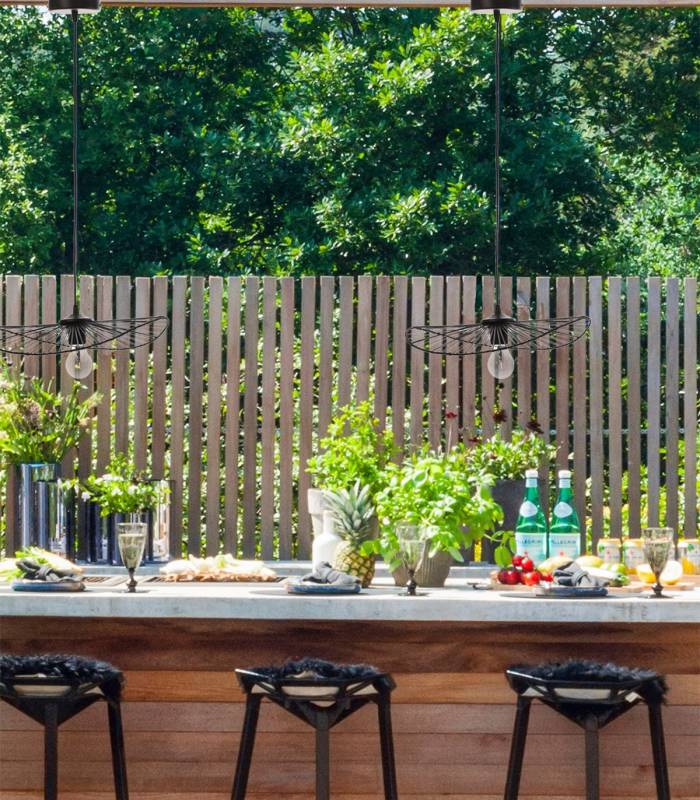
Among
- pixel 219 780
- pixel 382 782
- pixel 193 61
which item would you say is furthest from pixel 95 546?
pixel 193 61

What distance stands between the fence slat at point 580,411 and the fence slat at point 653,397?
11.2 inches

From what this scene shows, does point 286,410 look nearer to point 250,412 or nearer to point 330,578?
point 250,412

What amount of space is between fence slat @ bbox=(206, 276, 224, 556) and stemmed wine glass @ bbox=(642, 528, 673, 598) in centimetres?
266

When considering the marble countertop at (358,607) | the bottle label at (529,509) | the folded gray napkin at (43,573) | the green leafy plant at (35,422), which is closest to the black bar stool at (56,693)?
the marble countertop at (358,607)

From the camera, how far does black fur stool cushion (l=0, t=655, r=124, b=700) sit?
3430 mm

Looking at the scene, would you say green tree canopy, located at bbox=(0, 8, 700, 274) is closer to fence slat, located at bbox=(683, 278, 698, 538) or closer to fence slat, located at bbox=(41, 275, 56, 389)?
fence slat, located at bbox=(683, 278, 698, 538)

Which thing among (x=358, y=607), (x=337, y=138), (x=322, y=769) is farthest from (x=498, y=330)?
(x=337, y=138)

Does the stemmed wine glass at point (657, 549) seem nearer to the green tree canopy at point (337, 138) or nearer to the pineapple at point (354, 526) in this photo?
the pineapple at point (354, 526)

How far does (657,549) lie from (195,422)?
2860mm

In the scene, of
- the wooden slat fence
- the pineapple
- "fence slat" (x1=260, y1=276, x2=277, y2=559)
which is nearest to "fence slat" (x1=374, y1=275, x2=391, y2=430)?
the wooden slat fence

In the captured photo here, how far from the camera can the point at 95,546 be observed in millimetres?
4668

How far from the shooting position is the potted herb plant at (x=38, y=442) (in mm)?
4707

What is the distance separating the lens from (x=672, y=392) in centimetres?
593

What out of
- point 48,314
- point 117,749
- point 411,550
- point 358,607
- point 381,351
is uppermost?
point 48,314
